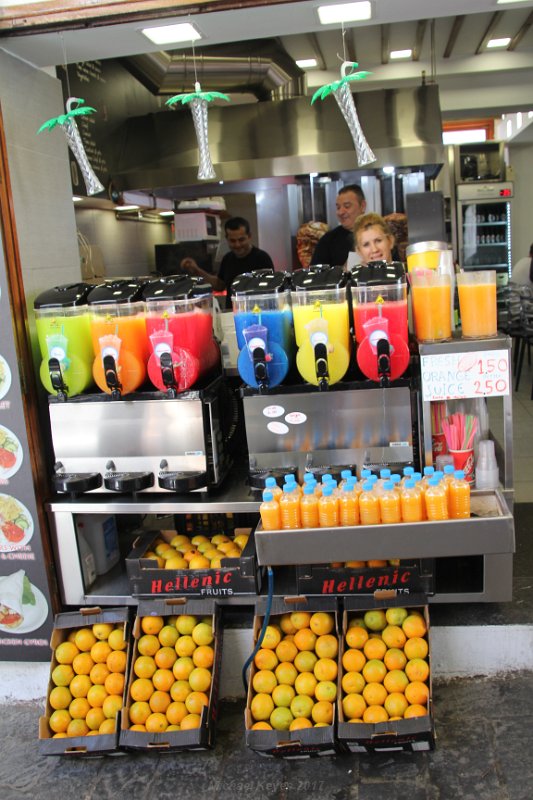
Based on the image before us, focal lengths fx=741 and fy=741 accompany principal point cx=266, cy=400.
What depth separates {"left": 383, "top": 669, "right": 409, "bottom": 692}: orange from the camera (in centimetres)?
256

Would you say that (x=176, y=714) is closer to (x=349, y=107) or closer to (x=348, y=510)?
(x=348, y=510)

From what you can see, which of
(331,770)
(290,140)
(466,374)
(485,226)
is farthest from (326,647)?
(485,226)

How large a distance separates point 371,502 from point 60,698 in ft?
4.63

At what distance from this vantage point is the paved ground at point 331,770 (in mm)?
2447

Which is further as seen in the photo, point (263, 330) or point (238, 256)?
point (238, 256)

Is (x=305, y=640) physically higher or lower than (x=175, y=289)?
lower

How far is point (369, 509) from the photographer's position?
8.10 feet

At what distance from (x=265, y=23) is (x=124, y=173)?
3.58 metres

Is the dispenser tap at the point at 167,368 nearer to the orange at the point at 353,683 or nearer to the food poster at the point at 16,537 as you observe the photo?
the food poster at the point at 16,537

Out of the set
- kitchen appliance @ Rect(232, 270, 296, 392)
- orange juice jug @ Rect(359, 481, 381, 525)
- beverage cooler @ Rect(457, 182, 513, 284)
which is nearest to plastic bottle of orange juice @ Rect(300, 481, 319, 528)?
orange juice jug @ Rect(359, 481, 381, 525)

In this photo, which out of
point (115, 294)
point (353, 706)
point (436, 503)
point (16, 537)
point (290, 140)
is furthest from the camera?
point (290, 140)

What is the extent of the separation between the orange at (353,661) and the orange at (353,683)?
30 millimetres

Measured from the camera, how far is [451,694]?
2.88 m

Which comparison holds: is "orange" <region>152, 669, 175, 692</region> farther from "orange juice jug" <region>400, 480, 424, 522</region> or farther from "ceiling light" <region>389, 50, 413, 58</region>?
"ceiling light" <region>389, 50, 413, 58</region>
